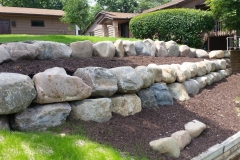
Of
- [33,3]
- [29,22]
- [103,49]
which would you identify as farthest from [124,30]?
[33,3]

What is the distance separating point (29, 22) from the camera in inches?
742

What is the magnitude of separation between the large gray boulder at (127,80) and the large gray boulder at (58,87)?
63cm

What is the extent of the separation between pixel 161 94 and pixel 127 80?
3.34 feet

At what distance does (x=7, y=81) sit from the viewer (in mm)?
2477

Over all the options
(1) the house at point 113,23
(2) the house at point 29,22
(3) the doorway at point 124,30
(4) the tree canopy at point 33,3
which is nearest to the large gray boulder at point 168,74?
(1) the house at point 113,23

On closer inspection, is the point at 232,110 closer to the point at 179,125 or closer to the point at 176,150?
the point at 179,125

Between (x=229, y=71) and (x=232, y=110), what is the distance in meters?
3.18

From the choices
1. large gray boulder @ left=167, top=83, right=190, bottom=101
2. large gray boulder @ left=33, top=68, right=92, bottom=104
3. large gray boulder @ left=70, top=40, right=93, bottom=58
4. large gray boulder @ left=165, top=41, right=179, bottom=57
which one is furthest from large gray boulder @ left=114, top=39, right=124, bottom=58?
large gray boulder @ left=33, top=68, right=92, bottom=104

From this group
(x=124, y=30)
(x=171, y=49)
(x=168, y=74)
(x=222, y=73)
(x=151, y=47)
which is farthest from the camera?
(x=124, y=30)

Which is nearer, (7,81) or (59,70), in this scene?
(7,81)

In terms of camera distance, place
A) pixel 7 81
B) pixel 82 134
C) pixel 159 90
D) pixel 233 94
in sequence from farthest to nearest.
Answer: pixel 233 94 < pixel 159 90 < pixel 82 134 < pixel 7 81

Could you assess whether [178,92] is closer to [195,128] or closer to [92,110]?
[195,128]

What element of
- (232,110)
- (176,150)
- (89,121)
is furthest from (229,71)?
(89,121)

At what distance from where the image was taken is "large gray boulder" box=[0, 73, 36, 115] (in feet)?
7.95
